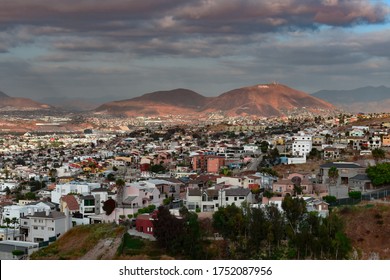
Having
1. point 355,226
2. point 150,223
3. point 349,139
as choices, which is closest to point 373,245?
point 355,226

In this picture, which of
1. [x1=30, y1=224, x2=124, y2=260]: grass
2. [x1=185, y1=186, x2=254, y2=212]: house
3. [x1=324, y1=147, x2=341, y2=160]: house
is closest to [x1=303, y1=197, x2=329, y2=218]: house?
[x1=185, y1=186, x2=254, y2=212]: house

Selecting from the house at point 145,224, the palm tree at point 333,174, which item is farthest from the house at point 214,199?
the palm tree at point 333,174

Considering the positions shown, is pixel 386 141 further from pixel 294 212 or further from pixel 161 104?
pixel 161 104

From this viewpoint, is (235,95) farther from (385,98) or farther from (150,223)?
(150,223)

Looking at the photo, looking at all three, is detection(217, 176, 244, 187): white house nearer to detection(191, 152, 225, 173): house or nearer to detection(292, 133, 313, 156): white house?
detection(191, 152, 225, 173): house

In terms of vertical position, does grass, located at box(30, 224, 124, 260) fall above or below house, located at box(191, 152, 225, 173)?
below

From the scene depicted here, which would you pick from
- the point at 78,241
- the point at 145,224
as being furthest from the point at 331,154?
the point at 78,241

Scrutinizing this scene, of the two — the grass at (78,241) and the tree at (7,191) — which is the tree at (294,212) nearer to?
the grass at (78,241)
